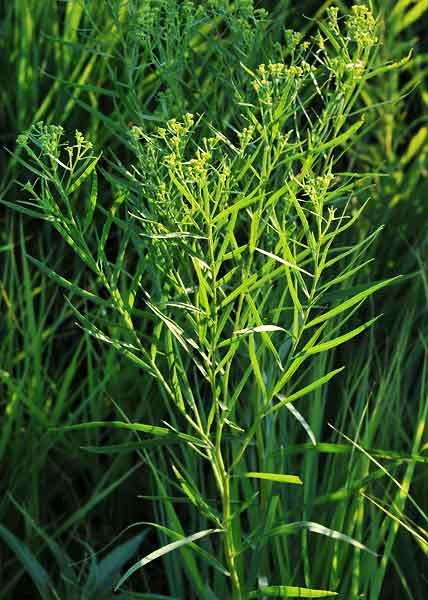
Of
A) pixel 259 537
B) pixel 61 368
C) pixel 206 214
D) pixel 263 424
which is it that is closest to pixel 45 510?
pixel 61 368

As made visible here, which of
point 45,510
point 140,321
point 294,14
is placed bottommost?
point 45,510

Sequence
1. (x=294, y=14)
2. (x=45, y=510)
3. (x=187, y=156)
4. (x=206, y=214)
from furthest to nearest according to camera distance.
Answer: (x=294, y=14), (x=45, y=510), (x=187, y=156), (x=206, y=214)

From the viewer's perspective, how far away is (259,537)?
2.32 ft

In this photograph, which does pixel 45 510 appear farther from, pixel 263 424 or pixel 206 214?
pixel 206 214

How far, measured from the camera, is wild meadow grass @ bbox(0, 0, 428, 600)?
0.66 m

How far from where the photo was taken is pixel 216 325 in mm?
641

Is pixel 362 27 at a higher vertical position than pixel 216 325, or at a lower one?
higher

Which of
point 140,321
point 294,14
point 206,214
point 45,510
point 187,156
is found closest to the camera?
point 206,214

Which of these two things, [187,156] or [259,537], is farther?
[187,156]

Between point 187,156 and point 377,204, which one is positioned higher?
point 187,156

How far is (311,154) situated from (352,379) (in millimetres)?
503

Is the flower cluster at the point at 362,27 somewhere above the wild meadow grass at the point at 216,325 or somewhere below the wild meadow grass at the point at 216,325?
above

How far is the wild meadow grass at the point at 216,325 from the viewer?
656 millimetres

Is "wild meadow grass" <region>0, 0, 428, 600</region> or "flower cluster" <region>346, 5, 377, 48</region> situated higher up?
"flower cluster" <region>346, 5, 377, 48</region>
